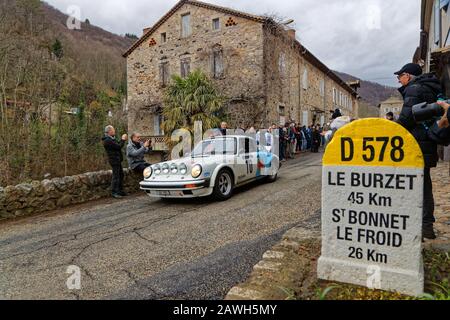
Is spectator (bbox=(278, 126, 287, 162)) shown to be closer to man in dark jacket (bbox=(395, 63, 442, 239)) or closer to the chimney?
the chimney

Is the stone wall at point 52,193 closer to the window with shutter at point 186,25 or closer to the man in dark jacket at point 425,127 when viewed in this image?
the man in dark jacket at point 425,127

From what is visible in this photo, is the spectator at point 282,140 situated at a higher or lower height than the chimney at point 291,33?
lower

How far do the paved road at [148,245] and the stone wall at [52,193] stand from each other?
441 millimetres

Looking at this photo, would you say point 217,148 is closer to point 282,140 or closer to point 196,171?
point 196,171

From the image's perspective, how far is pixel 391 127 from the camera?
7.47ft

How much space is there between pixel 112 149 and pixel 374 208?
6217mm

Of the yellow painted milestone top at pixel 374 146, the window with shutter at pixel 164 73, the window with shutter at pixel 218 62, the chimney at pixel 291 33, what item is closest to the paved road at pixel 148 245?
the yellow painted milestone top at pixel 374 146

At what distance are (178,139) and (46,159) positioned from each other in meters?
6.32

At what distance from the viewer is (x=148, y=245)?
3.93 metres

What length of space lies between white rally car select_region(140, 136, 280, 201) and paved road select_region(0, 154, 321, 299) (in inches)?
12.3

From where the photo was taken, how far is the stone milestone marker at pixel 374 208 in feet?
7.23

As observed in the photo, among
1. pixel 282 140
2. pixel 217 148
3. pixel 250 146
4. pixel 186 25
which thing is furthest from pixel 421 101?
pixel 186 25

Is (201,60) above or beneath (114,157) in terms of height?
above
